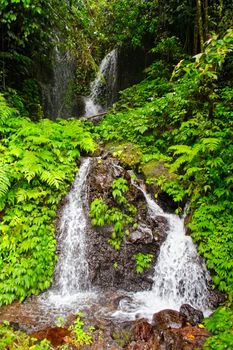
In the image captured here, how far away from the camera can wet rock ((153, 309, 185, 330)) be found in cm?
477

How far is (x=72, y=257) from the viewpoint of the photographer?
632cm

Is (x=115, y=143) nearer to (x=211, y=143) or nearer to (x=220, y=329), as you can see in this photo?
(x=211, y=143)

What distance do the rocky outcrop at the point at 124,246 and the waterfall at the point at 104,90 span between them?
860 centimetres

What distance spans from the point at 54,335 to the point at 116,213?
262 cm

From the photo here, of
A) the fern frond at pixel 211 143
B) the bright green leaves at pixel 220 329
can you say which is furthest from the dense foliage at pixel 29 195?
the bright green leaves at pixel 220 329

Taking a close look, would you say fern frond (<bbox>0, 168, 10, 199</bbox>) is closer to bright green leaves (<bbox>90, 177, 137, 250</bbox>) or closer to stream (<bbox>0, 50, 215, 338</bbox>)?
stream (<bbox>0, 50, 215, 338</bbox>)

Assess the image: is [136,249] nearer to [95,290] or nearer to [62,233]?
[95,290]

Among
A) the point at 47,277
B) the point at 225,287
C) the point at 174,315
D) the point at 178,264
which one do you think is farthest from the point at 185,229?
the point at 47,277

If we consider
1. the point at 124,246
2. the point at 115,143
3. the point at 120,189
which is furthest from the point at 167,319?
the point at 115,143

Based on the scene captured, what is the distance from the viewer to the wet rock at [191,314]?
495cm

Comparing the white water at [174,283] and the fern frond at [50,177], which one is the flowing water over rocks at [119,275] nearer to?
the white water at [174,283]

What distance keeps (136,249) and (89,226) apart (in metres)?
1.13

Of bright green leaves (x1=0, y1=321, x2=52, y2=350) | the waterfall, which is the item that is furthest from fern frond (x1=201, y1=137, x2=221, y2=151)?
the waterfall

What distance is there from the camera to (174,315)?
4.97 m
